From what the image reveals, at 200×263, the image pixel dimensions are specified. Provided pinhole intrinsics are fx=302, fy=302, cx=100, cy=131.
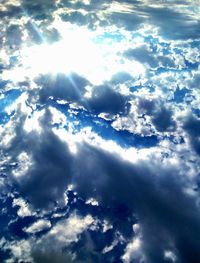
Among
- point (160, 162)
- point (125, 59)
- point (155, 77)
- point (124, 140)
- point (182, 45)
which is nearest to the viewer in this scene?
point (160, 162)

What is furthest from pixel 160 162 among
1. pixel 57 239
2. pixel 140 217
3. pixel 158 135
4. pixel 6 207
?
pixel 6 207

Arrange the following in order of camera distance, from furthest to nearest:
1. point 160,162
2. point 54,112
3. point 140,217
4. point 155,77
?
point 155,77
point 54,112
point 160,162
point 140,217

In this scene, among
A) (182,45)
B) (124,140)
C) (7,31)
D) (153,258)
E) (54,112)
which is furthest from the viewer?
(182,45)

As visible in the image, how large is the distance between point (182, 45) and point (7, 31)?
382 inches

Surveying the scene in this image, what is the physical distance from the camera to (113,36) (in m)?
17.2

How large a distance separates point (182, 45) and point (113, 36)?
13.0 ft

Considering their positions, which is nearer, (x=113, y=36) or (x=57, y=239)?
(x=57, y=239)

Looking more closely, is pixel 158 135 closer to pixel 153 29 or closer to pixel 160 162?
pixel 160 162

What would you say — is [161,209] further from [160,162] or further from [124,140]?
[124,140]

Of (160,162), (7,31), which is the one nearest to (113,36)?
(7,31)

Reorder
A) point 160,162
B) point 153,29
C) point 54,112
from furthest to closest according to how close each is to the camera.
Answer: point 153,29 → point 54,112 → point 160,162

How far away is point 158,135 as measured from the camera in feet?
36.0

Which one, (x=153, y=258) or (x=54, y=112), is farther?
(x=54, y=112)

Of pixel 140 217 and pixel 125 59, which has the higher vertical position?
pixel 125 59
